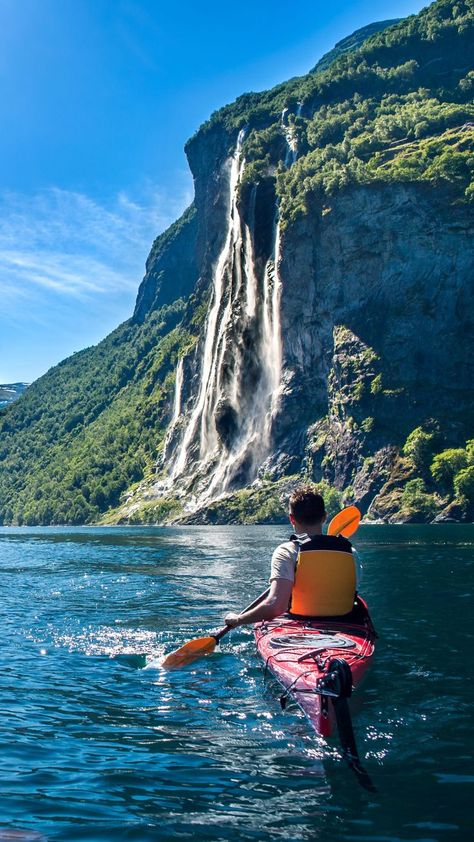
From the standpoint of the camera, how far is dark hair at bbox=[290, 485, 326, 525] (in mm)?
9680

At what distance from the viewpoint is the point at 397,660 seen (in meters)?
12.7

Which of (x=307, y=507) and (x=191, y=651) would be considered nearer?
(x=307, y=507)

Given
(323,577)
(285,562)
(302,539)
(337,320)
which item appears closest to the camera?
(285,562)

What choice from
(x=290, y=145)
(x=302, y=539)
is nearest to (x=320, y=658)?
(x=302, y=539)

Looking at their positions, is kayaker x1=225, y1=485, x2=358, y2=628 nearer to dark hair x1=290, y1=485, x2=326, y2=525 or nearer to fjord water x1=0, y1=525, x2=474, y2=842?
dark hair x1=290, y1=485, x2=326, y2=525

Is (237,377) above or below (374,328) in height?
below

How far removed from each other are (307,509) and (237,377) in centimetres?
10701

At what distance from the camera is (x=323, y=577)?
10.3 meters

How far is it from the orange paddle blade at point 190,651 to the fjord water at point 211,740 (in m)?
0.22

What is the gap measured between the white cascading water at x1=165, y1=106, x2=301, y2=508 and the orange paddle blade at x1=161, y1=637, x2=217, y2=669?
92.3 metres

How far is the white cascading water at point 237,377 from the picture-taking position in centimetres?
10919

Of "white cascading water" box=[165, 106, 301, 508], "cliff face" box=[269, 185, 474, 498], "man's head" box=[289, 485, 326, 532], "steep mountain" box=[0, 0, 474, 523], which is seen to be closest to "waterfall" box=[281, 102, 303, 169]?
"white cascading water" box=[165, 106, 301, 508]

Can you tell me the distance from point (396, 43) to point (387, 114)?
3240 cm

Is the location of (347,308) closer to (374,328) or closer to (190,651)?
(374,328)
